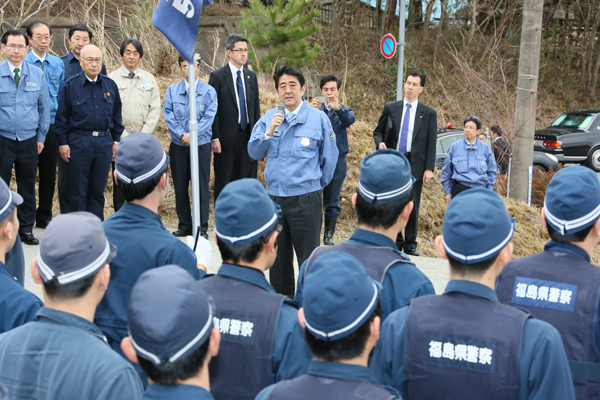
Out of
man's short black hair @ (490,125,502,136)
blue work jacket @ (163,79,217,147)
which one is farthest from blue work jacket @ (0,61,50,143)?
man's short black hair @ (490,125,502,136)

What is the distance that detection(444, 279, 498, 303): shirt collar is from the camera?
216cm

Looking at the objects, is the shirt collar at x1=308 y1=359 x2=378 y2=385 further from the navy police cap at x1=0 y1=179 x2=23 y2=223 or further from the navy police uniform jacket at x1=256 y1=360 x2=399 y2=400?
the navy police cap at x1=0 y1=179 x2=23 y2=223

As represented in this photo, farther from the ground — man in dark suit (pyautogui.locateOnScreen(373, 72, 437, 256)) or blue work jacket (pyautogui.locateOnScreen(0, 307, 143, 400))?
man in dark suit (pyautogui.locateOnScreen(373, 72, 437, 256))

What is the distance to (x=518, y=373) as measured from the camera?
2020mm

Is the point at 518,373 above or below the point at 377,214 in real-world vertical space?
below

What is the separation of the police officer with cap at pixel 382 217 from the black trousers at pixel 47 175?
5.29 meters

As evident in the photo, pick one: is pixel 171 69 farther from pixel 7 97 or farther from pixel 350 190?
pixel 7 97

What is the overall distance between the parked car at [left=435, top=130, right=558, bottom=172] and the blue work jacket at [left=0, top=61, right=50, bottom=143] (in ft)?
23.7

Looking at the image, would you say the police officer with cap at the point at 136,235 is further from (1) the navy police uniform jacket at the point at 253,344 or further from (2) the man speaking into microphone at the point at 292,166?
(2) the man speaking into microphone at the point at 292,166

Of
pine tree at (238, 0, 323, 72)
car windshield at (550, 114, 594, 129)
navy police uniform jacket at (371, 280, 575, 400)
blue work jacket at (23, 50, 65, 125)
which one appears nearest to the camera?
navy police uniform jacket at (371, 280, 575, 400)

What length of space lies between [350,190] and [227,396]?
730 centimetres

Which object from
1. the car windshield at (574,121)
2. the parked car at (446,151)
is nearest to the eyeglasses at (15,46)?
the parked car at (446,151)

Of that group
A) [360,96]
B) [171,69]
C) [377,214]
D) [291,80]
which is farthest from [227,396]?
[360,96]

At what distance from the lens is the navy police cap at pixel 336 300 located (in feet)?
5.93
